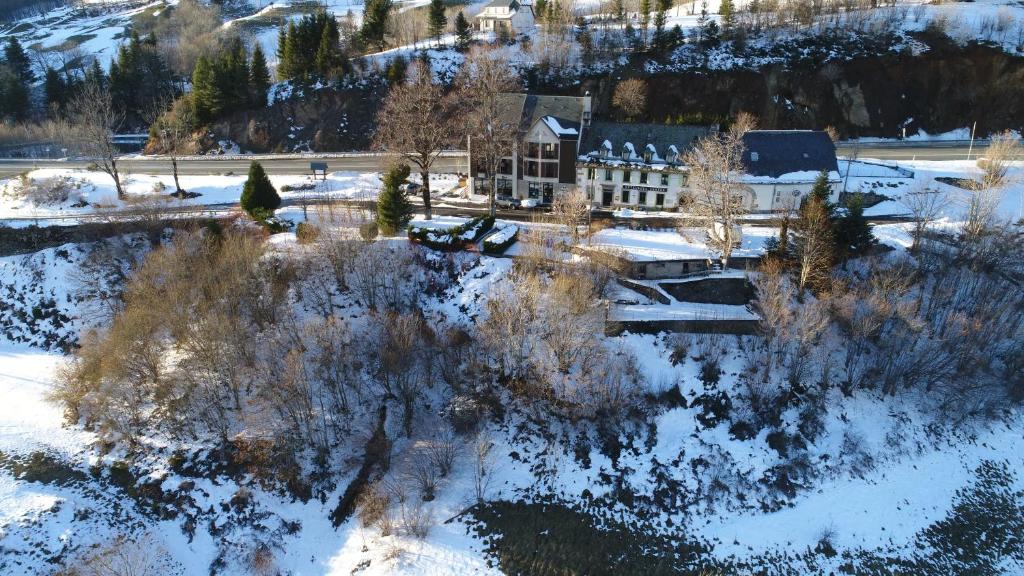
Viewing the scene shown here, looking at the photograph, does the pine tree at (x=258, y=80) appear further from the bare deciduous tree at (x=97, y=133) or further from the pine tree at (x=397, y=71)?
the bare deciduous tree at (x=97, y=133)

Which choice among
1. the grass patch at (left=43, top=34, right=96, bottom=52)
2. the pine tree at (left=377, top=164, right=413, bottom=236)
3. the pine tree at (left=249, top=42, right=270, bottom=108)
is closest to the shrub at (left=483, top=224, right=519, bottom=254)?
the pine tree at (left=377, top=164, right=413, bottom=236)

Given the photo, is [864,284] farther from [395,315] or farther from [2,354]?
[2,354]

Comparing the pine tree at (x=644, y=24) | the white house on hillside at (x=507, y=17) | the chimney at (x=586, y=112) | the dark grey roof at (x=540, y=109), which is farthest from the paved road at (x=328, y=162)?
the white house on hillside at (x=507, y=17)

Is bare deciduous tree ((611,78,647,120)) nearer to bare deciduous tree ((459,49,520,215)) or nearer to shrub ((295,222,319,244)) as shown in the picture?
bare deciduous tree ((459,49,520,215))

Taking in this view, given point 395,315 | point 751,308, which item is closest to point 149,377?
point 395,315

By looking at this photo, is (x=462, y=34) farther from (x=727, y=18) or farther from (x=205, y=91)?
(x=727, y=18)
